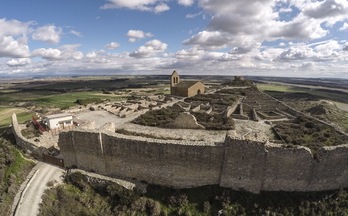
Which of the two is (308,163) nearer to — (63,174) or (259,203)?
(259,203)

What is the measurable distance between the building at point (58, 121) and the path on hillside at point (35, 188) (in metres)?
7.03

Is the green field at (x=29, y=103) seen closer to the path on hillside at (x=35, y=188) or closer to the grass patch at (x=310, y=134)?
the path on hillside at (x=35, y=188)

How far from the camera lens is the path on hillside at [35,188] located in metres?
15.7

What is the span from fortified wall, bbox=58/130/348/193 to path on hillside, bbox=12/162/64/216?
3.82 metres

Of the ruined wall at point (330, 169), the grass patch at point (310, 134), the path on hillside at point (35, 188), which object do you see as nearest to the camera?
the path on hillside at point (35, 188)

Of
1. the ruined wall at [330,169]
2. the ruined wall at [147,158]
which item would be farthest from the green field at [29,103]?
the ruined wall at [330,169]

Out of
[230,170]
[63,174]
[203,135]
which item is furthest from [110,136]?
[203,135]

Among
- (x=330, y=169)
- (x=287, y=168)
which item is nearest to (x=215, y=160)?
(x=287, y=168)

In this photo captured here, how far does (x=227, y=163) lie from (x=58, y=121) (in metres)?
18.6

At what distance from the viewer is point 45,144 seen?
2369 cm

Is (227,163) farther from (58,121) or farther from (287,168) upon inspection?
(58,121)

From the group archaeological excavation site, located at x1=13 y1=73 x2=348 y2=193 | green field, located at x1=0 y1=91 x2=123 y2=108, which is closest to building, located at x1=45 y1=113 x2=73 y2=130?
archaeological excavation site, located at x1=13 y1=73 x2=348 y2=193

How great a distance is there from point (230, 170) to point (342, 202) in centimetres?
684

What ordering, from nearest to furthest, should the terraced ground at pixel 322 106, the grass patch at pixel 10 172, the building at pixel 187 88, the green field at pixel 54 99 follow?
the grass patch at pixel 10 172 → the terraced ground at pixel 322 106 → the building at pixel 187 88 → the green field at pixel 54 99
